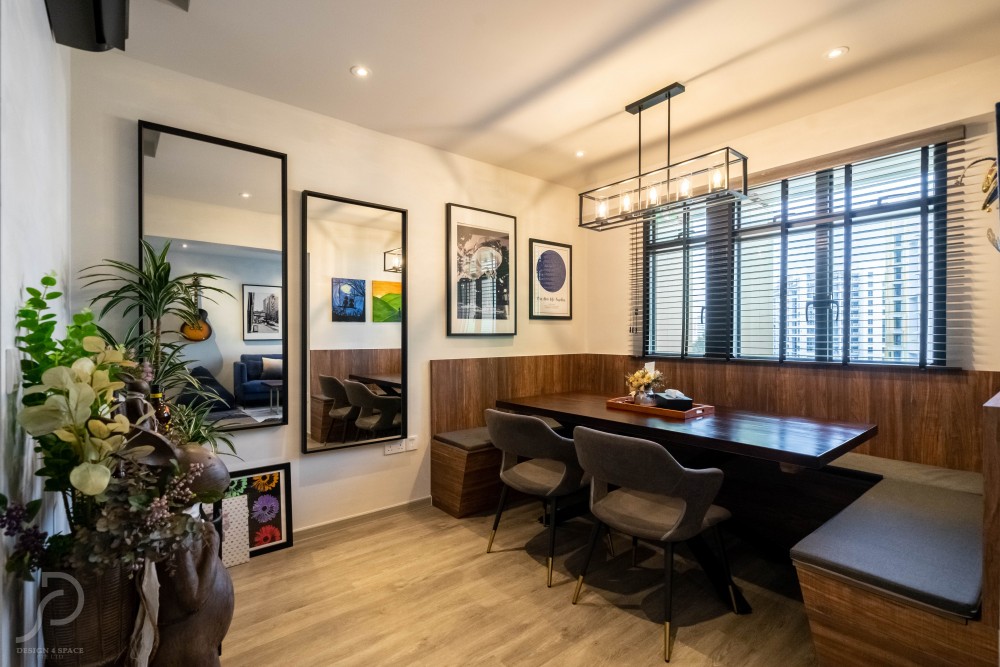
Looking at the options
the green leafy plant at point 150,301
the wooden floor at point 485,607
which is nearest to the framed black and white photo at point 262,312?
the green leafy plant at point 150,301

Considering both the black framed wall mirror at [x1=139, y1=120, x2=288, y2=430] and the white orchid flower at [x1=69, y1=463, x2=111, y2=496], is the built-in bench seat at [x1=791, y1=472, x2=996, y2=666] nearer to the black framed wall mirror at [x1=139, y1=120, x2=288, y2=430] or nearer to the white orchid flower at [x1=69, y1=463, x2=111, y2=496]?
the white orchid flower at [x1=69, y1=463, x2=111, y2=496]

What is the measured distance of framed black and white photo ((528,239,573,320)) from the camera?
418 centimetres

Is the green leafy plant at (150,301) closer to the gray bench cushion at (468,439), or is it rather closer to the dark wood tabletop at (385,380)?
the dark wood tabletop at (385,380)

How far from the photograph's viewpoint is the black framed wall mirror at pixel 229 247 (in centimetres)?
246

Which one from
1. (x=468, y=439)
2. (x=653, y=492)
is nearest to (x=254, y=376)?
(x=468, y=439)

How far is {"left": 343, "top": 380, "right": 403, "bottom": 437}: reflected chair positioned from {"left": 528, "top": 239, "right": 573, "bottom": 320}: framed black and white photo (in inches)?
60.4

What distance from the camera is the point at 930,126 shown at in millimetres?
2576

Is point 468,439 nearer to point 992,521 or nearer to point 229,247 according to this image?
point 229,247

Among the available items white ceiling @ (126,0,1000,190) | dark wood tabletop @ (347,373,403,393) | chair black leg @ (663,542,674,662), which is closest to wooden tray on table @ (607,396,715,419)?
chair black leg @ (663,542,674,662)

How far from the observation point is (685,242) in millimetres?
3721

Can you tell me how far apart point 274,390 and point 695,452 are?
99.8 inches

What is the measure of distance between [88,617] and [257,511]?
5.90 ft

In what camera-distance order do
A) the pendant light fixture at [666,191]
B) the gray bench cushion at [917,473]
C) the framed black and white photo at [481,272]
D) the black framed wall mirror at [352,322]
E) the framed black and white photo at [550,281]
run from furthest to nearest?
the framed black and white photo at [550,281] → the framed black and white photo at [481,272] → the black framed wall mirror at [352,322] → the pendant light fixture at [666,191] → the gray bench cushion at [917,473]

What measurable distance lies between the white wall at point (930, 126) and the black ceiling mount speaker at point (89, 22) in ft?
11.5
